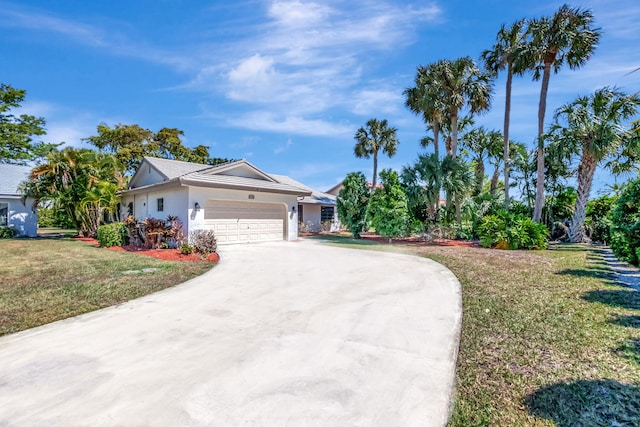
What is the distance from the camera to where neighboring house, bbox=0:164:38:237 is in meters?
17.8

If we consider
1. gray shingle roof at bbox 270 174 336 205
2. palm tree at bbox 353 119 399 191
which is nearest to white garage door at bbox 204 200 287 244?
gray shingle roof at bbox 270 174 336 205

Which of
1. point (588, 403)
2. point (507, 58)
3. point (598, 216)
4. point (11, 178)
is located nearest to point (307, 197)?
point (507, 58)

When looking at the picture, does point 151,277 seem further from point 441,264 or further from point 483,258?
point 483,258

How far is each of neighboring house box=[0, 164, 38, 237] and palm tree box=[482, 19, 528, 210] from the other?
2803 centimetres

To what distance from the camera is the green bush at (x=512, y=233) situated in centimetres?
1333

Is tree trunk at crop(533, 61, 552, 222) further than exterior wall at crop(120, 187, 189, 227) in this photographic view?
Yes

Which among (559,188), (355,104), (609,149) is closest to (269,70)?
(355,104)

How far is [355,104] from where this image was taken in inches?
621

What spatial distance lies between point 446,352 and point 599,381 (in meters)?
1.36

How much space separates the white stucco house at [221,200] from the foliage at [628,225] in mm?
12521

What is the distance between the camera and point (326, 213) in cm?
2667

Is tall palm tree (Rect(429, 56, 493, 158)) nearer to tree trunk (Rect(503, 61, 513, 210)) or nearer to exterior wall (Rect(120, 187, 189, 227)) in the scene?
tree trunk (Rect(503, 61, 513, 210))

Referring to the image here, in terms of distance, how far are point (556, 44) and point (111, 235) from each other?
72.7 ft

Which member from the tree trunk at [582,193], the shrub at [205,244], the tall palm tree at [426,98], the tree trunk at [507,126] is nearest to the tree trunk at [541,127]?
the tree trunk at [582,193]
